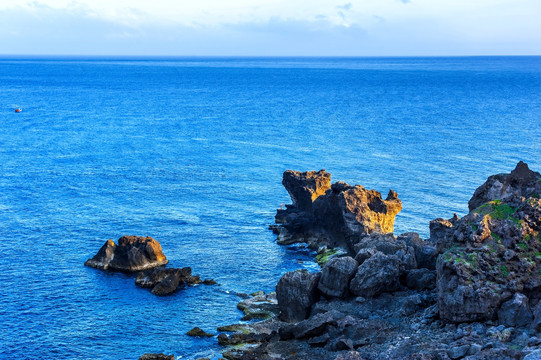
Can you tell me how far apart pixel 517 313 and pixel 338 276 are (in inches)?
632

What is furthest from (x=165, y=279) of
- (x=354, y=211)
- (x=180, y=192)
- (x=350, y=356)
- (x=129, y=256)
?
(x=180, y=192)

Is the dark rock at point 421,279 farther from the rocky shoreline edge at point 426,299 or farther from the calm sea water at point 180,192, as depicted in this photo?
the calm sea water at point 180,192

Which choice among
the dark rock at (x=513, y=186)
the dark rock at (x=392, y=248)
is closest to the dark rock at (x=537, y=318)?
the dark rock at (x=513, y=186)

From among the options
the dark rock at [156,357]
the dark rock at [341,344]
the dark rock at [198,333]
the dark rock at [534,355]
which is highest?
the dark rock at [534,355]

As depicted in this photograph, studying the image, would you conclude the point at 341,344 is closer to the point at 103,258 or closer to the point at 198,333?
the point at 198,333

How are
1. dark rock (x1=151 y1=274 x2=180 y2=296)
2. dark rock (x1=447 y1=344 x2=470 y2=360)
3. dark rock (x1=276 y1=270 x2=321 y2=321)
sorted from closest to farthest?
dark rock (x1=447 y1=344 x2=470 y2=360)
dark rock (x1=276 y1=270 x2=321 y2=321)
dark rock (x1=151 y1=274 x2=180 y2=296)

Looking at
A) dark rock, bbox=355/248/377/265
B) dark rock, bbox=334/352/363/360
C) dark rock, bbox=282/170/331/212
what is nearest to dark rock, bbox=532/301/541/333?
dark rock, bbox=334/352/363/360

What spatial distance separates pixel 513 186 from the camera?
50500 millimetres

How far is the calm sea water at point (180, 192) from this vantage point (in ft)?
193

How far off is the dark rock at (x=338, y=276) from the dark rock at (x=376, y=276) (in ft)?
1.97

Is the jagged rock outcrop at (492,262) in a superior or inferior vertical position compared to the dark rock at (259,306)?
superior

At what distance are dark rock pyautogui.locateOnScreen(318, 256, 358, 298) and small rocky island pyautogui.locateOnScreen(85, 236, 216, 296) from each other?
1792 centimetres

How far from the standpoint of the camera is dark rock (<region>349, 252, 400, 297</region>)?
5156 centimetres

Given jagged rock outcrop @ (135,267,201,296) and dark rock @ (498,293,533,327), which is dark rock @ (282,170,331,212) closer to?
jagged rock outcrop @ (135,267,201,296)
